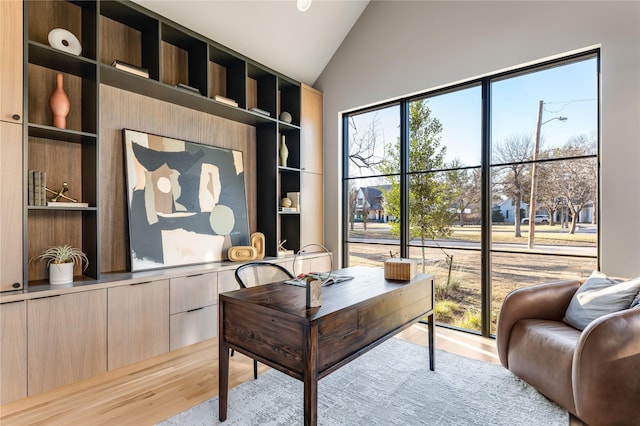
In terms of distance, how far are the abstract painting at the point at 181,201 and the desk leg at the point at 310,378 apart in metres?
2.09

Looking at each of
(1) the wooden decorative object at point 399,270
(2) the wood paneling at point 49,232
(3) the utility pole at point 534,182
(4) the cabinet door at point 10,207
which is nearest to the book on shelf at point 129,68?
(4) the cabinet door at point 10,207

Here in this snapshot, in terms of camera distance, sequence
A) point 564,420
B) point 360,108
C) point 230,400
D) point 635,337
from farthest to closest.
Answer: point 360,108 < point 230,400 < point 564,420 < point 635,337

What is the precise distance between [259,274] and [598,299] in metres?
2.32

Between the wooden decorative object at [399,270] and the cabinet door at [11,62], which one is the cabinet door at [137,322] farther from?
the wooden decorative object at [399,270]

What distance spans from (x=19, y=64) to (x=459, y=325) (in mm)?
4243

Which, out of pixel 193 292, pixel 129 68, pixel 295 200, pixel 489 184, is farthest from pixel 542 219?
pixel 129 68

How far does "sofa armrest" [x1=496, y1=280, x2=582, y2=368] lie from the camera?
7.70 ft

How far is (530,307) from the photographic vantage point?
2346 millimetres

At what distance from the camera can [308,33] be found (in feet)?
13.0

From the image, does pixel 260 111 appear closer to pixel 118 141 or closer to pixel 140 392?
pixel 118 141

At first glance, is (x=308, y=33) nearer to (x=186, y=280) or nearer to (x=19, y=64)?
(x=19, y=64)

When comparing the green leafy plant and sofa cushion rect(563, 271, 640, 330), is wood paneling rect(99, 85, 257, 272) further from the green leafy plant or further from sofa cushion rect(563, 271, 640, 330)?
sofa cushion rect(563, 271, 640, 330)

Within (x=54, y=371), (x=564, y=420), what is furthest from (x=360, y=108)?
(x=54, y=371)

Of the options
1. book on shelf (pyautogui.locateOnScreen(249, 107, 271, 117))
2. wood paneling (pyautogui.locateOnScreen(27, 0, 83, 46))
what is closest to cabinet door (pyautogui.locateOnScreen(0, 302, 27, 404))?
wood paneling (pyautogui.locateOnScreen(27, 0, 83, 46))
